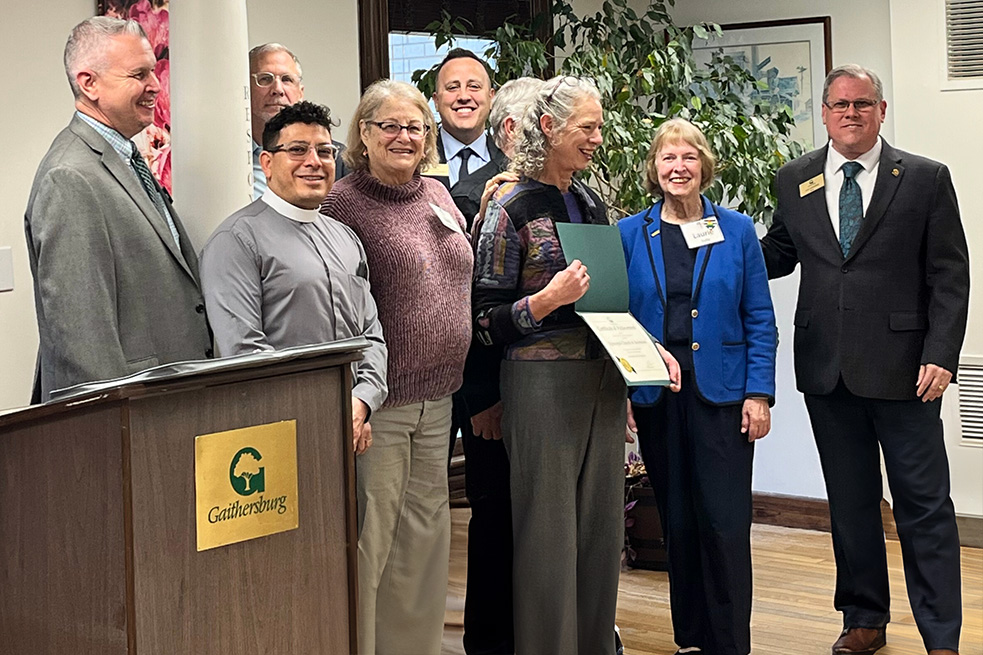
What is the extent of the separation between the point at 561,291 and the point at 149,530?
4.50ft

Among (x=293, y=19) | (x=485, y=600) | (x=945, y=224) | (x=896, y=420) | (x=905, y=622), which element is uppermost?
(x=293, y=19)

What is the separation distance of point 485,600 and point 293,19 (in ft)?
7.90

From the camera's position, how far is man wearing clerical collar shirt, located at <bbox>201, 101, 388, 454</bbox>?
92.7 inches

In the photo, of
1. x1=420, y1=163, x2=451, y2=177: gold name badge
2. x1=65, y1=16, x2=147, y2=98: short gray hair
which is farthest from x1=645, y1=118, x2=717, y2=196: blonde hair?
x1=65, y1=16, x2=147, y2=98: short gray hair

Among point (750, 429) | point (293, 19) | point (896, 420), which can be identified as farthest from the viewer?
point (293, 19)

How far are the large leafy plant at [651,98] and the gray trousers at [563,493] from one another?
1.50 meters

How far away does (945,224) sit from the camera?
10.8ft

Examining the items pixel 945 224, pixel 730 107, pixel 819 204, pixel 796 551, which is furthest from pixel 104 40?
pixel 796 551

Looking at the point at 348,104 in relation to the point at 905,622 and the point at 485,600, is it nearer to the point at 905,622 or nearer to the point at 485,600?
the point at 485,600

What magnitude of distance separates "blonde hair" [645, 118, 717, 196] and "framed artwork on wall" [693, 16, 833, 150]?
82.2 inches

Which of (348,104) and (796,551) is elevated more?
(348,104)

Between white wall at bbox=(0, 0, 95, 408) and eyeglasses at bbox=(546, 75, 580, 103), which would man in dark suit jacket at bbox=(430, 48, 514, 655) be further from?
white wall at bbox=(0, 0, 95, 408)

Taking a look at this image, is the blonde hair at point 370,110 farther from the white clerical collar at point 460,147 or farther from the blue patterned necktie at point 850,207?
the blue patterned necktie at point 850,207

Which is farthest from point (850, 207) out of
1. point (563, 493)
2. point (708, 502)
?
point (563, 493)
